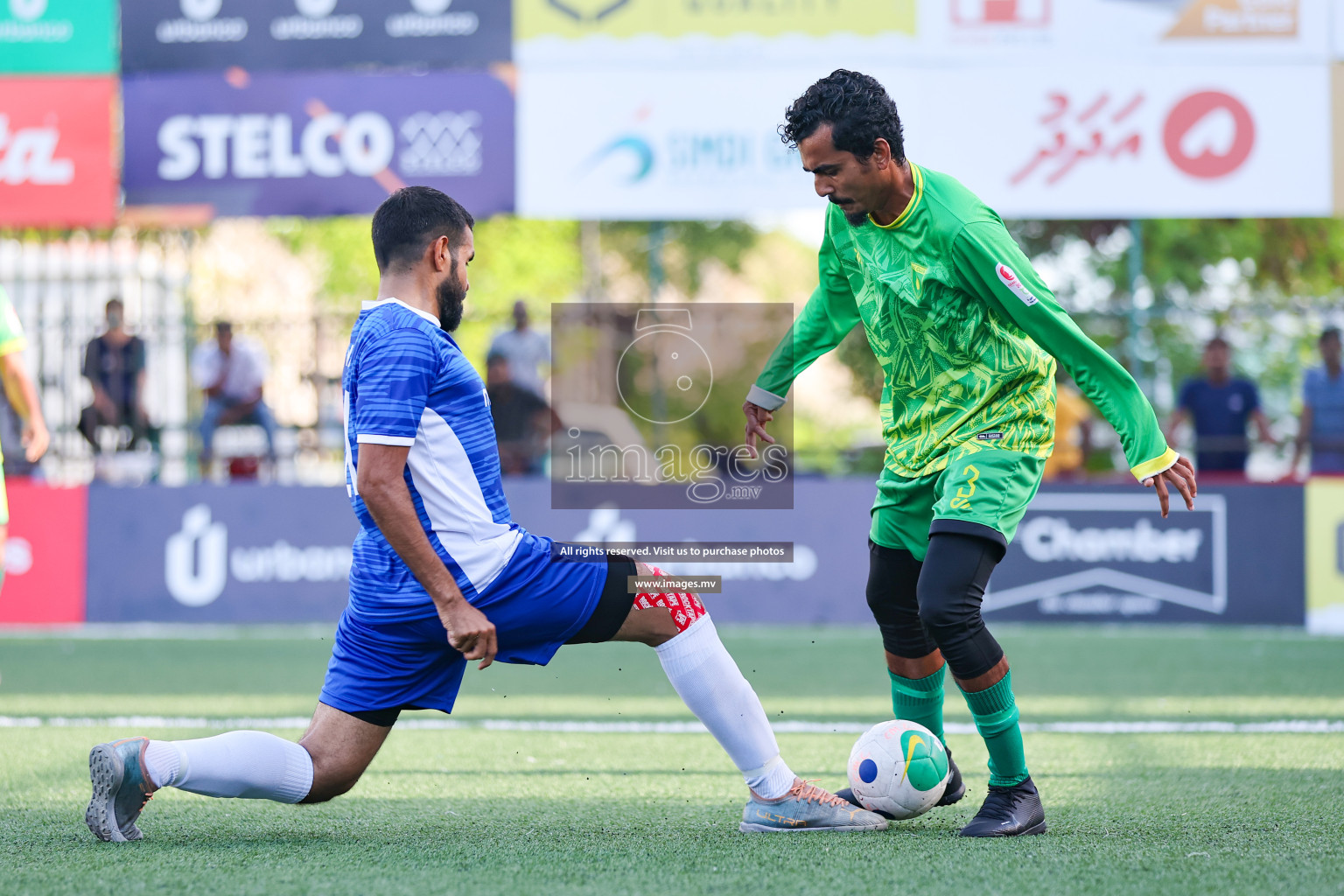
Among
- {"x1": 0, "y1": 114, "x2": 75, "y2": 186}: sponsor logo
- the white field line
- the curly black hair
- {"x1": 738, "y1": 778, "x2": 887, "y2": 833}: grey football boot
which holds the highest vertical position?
{"x1": 0, "y1": 114, "x2": 75, "y2": 186}: sponsor logo

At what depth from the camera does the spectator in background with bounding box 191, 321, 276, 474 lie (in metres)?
11.4

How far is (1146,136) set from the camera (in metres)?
10.7

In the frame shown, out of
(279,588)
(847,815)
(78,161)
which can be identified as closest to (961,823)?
(847,815)

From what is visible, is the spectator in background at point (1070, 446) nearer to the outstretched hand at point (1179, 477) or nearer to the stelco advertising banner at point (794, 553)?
the stelco advertising banner at point (794, 553)

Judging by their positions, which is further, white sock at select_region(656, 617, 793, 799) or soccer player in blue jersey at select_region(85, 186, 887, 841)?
white sock at select_region(656, 617, 793, 799)

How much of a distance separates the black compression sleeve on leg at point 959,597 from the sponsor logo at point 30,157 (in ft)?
31.8

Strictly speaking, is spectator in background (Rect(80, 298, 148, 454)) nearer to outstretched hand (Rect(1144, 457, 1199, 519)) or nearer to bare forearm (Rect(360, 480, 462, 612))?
bare forearm (Rect(360, 480, 462, 612))

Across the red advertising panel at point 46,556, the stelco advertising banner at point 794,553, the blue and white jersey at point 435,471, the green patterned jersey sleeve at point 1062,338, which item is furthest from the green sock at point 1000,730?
the red advertising panel at point 46,556

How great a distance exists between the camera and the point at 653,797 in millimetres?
4582

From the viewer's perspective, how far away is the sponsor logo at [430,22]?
11.0 metres

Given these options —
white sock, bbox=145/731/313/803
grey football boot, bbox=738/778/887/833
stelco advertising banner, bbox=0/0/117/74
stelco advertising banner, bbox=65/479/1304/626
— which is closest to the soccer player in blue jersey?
white sock, bbox=145/731/313/803

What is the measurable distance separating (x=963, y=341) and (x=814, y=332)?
67cm

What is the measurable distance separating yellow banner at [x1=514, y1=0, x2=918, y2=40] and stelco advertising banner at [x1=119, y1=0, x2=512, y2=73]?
0.35 m

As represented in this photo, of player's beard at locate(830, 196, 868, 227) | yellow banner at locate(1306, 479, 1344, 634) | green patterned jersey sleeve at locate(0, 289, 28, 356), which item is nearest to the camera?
player's beard at locate(830, 196, 868, 227)
